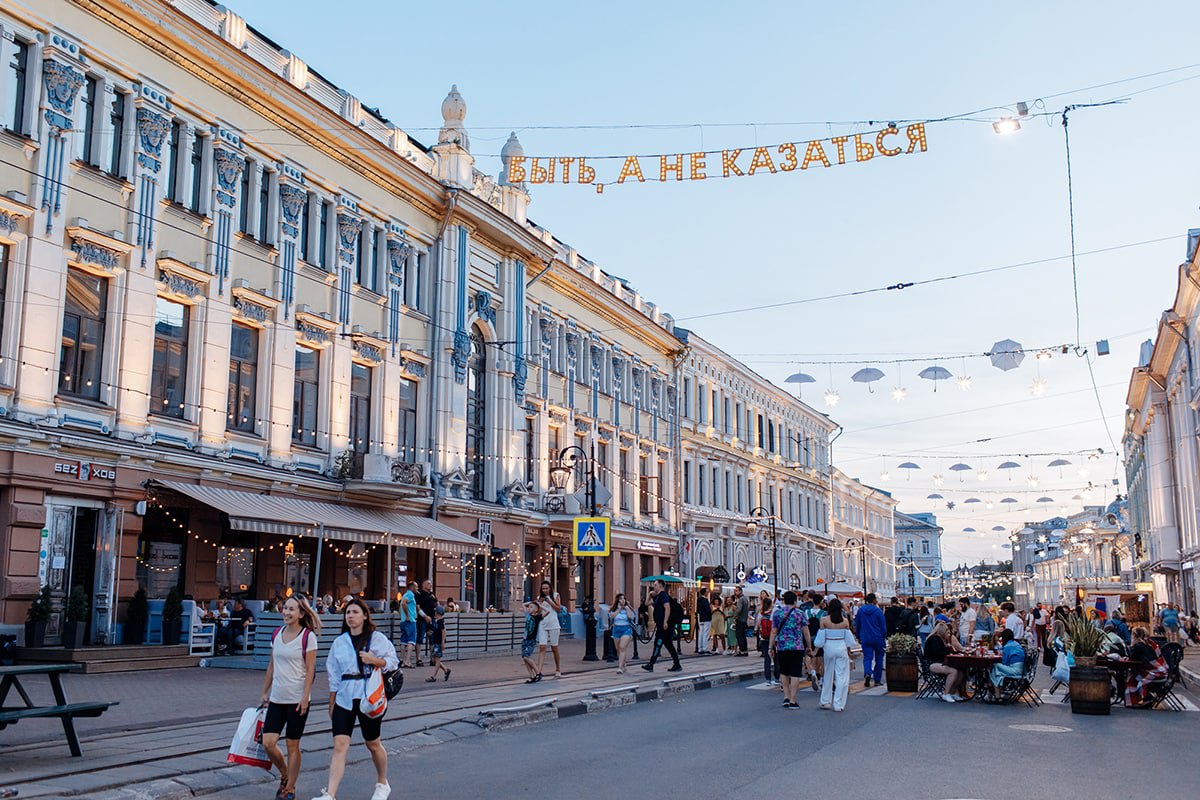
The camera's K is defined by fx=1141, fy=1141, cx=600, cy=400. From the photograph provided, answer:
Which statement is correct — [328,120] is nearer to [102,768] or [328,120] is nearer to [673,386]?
[102,768]

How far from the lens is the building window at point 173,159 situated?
23.1 m

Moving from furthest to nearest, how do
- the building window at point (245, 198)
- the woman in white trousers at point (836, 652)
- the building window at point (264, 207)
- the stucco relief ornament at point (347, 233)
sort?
the stucco relief ornament at point (347, 233)
the building window at point (264, 207)
the building window at point (245, 198)
the woman in white trousers at point (836, 652)

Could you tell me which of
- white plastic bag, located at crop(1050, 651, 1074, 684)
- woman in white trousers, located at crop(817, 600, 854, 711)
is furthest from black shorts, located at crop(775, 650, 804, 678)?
white plastic bag, located at crop(1050, 651, 1074, 684)

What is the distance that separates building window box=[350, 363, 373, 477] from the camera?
29.2 m

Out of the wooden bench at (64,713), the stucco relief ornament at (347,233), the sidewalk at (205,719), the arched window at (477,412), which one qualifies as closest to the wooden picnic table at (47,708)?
the wooden bench at (64,713)

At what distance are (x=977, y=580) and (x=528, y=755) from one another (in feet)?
486

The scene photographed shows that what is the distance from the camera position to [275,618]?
69.9 feet

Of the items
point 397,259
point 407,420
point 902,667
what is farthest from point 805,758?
point 397,259

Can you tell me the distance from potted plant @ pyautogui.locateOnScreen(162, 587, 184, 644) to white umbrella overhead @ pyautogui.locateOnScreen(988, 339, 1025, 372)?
62.2ft

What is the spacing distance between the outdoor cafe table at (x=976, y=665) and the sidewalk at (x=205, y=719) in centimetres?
473

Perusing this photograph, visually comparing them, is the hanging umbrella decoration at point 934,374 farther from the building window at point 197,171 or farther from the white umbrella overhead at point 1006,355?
the building window at point 197,171

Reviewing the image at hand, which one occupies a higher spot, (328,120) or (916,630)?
(328,120)

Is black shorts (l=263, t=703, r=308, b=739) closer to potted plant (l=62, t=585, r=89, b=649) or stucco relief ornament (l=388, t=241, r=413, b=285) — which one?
potted plant (l=62, t=585, r=89, b=649)

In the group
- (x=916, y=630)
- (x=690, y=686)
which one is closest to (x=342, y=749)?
(x=690, y=686)
